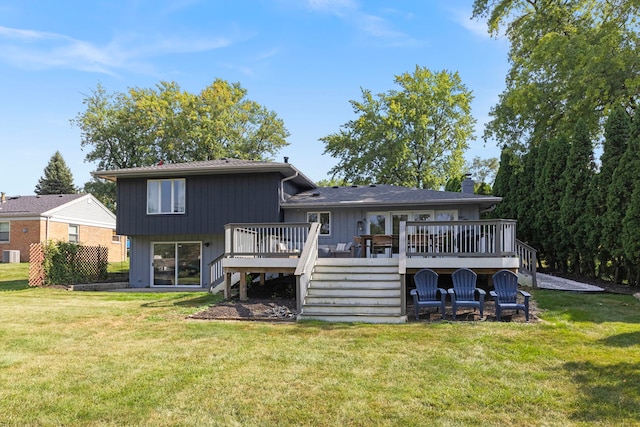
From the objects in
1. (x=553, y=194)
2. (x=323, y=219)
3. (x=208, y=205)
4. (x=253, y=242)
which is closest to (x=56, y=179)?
(x=208, y=205)

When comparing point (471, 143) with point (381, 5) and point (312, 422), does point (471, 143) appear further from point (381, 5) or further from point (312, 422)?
point (312, 422)

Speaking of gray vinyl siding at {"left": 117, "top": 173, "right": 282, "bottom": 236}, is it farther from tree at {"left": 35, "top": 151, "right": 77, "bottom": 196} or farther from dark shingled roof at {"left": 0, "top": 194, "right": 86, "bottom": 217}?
tree at {"left": 35, "top": 151, "right": 77, "bottom": 196}

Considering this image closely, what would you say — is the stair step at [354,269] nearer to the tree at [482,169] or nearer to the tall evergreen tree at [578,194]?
the tall evergreen tree at [578,194]

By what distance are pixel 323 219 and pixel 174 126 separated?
19988 millimetres

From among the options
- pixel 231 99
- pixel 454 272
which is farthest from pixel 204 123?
pixel 454 272

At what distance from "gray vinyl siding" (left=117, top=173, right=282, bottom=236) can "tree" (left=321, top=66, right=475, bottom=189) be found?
52.2 ft

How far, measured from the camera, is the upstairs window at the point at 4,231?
25672mm

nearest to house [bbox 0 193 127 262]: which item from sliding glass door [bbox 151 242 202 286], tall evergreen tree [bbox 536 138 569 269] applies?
sliding glass door [bbox 151 242 202 286]

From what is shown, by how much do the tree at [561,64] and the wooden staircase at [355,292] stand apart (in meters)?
11.1

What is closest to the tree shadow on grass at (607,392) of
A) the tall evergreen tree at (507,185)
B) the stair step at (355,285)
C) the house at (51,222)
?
the stair step at (355,285)

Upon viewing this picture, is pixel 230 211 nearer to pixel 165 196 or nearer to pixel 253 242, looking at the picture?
pixel 165 196

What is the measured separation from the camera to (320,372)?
4969 millimetres

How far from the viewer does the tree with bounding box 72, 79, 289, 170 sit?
102 feet

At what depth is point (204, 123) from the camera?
101 feet
